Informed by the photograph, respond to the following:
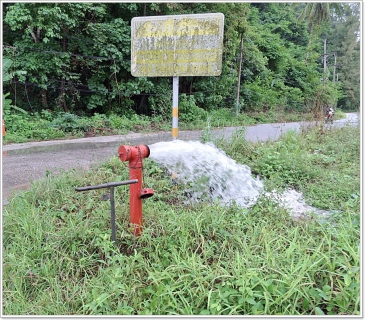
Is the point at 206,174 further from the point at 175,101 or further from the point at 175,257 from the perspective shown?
the point at 175,257

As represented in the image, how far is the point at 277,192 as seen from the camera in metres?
3.32

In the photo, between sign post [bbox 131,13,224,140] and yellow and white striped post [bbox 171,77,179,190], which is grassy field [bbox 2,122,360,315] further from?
sign post [bbox 131,13,224,140]

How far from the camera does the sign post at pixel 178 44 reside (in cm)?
351

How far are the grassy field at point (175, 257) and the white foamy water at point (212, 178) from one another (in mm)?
174

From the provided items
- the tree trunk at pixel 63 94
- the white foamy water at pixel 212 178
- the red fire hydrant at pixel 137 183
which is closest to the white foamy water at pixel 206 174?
the white foamy water at pixel 212 178

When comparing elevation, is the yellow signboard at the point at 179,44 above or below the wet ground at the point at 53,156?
above

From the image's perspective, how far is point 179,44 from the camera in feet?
11.9

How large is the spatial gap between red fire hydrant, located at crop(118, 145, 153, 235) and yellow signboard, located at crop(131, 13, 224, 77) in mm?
1569

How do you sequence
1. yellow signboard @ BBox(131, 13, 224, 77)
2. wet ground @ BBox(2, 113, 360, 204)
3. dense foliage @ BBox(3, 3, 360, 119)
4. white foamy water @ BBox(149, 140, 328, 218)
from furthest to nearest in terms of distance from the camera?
dense foliage @ BBox(3, 3, 360, 119) → wet ground @ BBox(2, 113, 360, 204) → yellow signboard @ BBox(131, 13, 224, 77) → white foamy water @ BBox(149, 140, 328, 218)

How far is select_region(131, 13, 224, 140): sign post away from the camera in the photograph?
11.5 ft

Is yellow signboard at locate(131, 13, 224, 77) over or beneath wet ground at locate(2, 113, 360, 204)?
over

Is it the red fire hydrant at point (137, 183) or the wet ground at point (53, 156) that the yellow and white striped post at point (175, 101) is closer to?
the wet ground at point (53, 156)

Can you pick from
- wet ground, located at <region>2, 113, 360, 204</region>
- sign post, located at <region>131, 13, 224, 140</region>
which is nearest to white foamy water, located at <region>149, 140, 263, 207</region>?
sign post, located at <region>131, 13, 224, 140</region>

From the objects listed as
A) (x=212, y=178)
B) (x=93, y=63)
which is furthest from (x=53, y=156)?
(x=93, y=63)
